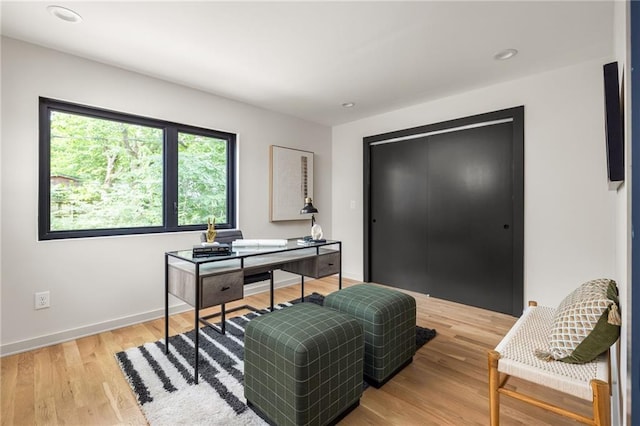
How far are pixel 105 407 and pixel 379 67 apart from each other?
3213mm

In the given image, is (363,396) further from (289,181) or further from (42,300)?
(289,181)

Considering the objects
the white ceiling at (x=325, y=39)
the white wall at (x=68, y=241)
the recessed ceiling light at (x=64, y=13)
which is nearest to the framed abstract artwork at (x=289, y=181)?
the white wall at (x=68, y=241)

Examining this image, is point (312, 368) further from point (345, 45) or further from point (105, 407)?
point (345, 45)

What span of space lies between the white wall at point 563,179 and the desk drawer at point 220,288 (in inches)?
111

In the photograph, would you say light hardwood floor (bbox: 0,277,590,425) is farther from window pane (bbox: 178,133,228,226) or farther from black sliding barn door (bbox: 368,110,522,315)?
window pane (bbox: 178,133,228,226)

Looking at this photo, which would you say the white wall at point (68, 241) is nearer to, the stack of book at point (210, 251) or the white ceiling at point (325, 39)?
the white ceiling at point (325, 39)

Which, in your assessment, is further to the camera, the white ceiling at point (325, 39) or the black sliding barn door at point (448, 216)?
the black sliding barn door at point (448, 216)

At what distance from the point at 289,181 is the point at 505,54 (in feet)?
9.01

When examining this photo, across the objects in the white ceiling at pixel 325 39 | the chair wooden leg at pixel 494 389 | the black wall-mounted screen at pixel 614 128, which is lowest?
the chair wooden leg at pixel 494 389

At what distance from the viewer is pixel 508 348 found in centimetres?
145

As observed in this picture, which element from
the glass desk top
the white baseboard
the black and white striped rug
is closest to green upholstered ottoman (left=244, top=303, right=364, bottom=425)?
the black and white striped rug

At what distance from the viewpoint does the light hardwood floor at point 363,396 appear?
5.20ft

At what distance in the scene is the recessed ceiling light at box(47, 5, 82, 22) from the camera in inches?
74.7

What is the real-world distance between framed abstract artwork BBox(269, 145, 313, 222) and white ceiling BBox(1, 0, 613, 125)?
108 cm
